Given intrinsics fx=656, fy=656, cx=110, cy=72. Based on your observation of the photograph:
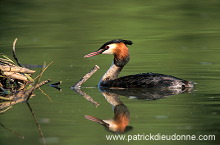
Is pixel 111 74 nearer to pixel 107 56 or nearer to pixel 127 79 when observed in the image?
pixel 127 79

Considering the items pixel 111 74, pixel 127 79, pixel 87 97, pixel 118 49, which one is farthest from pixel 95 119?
pixel 118 49

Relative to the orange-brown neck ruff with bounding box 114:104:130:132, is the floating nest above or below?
below

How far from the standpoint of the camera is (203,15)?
23.4 metres

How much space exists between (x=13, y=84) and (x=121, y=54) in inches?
85.3

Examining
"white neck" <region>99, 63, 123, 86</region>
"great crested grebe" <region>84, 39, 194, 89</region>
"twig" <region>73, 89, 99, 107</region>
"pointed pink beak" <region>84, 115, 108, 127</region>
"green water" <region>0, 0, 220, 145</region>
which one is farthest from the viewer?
"white neck" <region>99, 63, 123, 86</region>

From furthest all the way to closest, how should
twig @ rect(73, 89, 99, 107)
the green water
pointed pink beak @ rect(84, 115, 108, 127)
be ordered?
twig @ rect(73, 89, 99, 107)
pointed pink beak @ rect(84, 115, 108, 127)
the green water

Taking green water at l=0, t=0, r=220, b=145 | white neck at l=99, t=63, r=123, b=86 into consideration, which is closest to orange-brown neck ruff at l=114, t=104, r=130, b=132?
green water at l=0, t=0, r=220, b=145

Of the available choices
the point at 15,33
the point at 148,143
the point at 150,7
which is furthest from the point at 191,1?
the point at 148,143

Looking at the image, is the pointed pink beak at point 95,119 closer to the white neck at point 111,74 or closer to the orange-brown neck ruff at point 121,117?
the orange-brown neck ruff at point 121,117

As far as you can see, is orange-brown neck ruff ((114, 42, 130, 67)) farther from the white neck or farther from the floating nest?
the floating nest

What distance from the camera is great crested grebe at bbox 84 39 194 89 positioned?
1131 cm

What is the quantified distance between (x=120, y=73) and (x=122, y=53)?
1157 mm

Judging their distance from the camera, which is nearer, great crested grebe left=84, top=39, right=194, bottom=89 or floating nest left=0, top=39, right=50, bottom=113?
floating nest left=0, top=39, right=50, bottom=113

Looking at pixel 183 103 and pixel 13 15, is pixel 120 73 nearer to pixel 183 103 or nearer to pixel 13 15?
pixel 183 103
